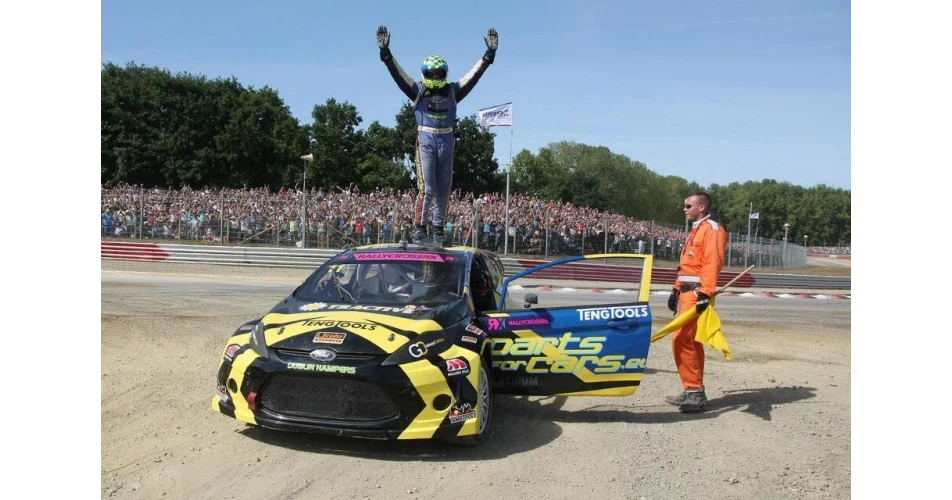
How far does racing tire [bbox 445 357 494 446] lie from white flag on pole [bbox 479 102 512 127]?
17.1 metres

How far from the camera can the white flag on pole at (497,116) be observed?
71.6ft

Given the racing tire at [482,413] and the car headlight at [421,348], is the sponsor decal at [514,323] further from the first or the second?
the car headlight at [421,348]

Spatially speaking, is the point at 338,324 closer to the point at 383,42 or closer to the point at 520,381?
the point at 520,381

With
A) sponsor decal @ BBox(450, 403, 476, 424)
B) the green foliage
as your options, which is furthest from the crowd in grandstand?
sponsor decal @ BBox(450, 403, 476, 424)

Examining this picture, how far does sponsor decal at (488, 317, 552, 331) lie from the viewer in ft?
19.5

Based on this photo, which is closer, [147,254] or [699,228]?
[699,228]

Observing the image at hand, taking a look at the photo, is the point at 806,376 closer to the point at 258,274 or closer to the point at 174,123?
the point at 258,274

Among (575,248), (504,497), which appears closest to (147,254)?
(575,248)

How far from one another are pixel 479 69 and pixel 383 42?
1.20m

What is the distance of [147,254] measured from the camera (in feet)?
78.9

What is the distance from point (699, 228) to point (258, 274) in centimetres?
1797

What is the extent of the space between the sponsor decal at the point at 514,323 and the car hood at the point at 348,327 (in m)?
0.61

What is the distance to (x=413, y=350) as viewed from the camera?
4891mm

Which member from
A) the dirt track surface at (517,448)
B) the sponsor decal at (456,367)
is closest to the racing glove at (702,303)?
the dirt track surface at (517,448)
